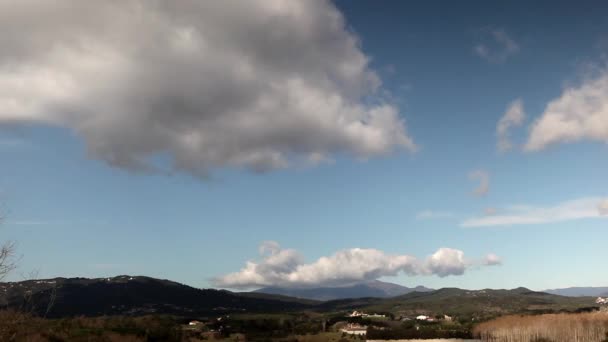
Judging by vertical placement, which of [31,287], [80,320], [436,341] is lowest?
[436,341]

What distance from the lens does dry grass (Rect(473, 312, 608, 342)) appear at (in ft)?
456

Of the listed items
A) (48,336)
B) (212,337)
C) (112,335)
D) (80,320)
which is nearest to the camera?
(48,336)

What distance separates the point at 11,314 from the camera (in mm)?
22766

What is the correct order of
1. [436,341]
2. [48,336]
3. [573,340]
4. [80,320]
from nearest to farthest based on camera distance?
[48,336], [80,320], [573,340], [436,341]

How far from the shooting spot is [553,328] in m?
148

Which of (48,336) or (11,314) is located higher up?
(11,314)

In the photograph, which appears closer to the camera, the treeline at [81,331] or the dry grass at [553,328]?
the treeline at [81,331]

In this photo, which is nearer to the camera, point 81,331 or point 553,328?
point 81,331

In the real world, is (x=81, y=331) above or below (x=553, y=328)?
above

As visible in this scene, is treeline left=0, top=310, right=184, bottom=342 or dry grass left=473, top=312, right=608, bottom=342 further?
dry grass left=473, top=312, right=608, bottom=342

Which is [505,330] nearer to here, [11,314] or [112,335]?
[112,335]

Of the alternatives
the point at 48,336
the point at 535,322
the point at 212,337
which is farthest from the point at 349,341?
the point at 48,336

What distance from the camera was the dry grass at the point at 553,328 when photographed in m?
139

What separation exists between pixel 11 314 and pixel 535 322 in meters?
162
